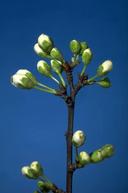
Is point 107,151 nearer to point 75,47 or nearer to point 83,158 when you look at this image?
point 83,158

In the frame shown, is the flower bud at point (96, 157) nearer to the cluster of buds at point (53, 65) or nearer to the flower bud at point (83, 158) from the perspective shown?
the flower bud at point (83, 158)

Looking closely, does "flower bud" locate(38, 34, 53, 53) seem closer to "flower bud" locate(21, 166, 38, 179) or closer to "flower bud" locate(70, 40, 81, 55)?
"flower bud" locate(70, 40, 81, 55)

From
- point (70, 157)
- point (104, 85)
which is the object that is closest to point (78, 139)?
point (70, 157)

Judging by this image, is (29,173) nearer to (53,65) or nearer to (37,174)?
(37,174)

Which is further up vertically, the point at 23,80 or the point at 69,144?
the point at 23,80

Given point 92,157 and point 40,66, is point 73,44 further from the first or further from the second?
point 92,157

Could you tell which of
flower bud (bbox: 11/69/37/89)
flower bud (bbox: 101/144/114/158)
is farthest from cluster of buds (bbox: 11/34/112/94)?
Result: flower bud (bbox: 101/144/114/158)

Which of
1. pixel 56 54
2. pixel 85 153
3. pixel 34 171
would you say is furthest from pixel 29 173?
pixel 56 54
